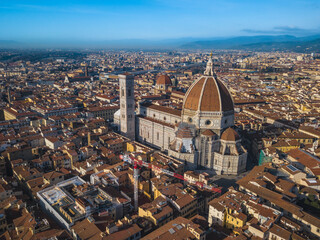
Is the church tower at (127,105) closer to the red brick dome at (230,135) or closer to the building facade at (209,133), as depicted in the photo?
the building facade at (209,133)

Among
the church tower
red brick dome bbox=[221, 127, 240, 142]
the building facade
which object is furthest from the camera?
the church tower

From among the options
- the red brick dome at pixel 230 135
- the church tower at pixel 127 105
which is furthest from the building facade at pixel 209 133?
the church tower at pixel 127 105

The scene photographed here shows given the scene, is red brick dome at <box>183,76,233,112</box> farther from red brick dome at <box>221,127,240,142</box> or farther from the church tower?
the church tower

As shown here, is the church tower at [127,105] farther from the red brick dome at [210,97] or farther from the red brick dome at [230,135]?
the red brick dome at [230,135]

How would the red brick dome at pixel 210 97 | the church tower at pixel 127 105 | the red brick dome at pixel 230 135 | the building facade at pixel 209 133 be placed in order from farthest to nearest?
the church tower at pixel 127 105, the red brick dome at pixel 210 97, the building facade at pixel 209 133, the red brick dome at pixel 230 135

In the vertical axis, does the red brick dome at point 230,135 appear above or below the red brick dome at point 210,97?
below

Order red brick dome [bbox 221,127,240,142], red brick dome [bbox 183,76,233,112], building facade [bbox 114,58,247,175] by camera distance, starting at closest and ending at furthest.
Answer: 1. red brick dome [bbox 221,127,240,142]
2. building facade [bbox 114,58,247,175]
3. red brick dome [bbox 183,76,233,112]

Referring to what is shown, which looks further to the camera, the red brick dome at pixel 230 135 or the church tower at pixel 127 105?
the church tower at pixel 127 105

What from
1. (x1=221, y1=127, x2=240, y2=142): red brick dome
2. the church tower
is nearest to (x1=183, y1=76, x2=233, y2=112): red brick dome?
(x1=221, y1=127, x2=240, y2=142): red brick dome

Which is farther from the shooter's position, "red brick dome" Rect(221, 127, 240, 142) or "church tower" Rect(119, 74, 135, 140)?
"church tower" Rect(119, 74, 135, 140)

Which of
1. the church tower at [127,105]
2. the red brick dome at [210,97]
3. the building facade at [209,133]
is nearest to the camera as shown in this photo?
the building facade at [209,133]
